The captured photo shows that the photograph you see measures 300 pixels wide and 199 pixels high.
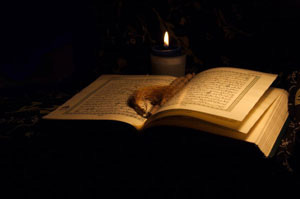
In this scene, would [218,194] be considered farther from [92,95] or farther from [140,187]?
[92,95]

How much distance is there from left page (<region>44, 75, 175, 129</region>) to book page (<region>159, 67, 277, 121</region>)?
120mm

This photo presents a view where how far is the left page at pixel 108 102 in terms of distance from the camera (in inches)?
33.6

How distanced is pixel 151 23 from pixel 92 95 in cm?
45

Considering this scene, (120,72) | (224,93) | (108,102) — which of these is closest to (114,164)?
(108,102)

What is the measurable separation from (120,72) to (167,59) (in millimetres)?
300

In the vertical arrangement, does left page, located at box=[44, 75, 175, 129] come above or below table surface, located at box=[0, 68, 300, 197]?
above

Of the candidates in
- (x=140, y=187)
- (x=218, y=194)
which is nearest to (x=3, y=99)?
(x=140, y=187)

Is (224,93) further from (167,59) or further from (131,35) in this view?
(131,35)

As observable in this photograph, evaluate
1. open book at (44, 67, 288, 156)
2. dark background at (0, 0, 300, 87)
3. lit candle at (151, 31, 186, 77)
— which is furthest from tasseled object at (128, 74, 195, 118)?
dark background at (0, 0, 300, 87)

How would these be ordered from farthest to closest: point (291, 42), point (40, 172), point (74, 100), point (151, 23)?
point (151, 23)
point (291, 42)
point (74, 100)
point (40, 172)

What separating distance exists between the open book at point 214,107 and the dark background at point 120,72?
0.04 metres

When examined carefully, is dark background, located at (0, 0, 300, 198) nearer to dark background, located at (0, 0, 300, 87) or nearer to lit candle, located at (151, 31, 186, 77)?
dark background, located at (0, 0, 300, 87)

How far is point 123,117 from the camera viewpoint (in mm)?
836

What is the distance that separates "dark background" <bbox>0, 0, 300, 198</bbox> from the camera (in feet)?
2.43
